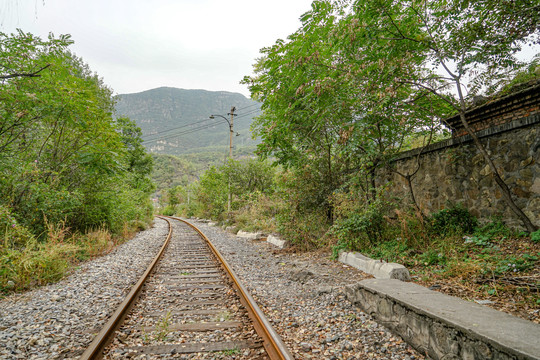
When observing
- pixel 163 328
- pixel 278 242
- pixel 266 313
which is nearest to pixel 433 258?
pixel 266 313

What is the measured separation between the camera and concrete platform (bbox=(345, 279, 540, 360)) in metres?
2.21

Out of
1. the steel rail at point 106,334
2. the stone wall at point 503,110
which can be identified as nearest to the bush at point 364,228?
the stone wall at point 503,110

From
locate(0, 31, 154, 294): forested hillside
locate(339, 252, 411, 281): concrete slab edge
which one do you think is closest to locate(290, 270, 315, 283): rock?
locate(339, 252, 411, 281): concrete slab edge

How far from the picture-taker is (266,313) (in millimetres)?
4004

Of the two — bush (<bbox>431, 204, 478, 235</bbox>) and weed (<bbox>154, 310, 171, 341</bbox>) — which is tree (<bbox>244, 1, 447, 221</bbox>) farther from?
weed (<bbox>154, 310, 171, 341</bbox>)

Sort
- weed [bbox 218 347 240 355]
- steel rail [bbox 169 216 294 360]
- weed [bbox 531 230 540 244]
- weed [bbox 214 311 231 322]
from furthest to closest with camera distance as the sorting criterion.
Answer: weed [bbox 531 230 540 244] → weed [bbox 214 311 231 322] → weed [bbox 218 347 240 355] → steel rail [bbox 169 216 294 360]

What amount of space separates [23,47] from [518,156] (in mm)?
9968

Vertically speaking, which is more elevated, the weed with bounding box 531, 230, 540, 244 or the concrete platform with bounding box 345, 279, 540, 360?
the weed with bounding box 531, 230, 540, 244

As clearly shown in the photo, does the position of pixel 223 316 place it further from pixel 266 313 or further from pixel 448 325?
pixel 448 325

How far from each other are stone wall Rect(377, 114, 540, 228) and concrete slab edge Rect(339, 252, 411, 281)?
7.20 feet

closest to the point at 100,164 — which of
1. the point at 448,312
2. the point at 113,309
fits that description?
the point at 113,309

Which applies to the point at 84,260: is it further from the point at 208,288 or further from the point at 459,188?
the point at 459,188

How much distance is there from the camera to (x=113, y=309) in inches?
168

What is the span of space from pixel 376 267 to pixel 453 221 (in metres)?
2.08
